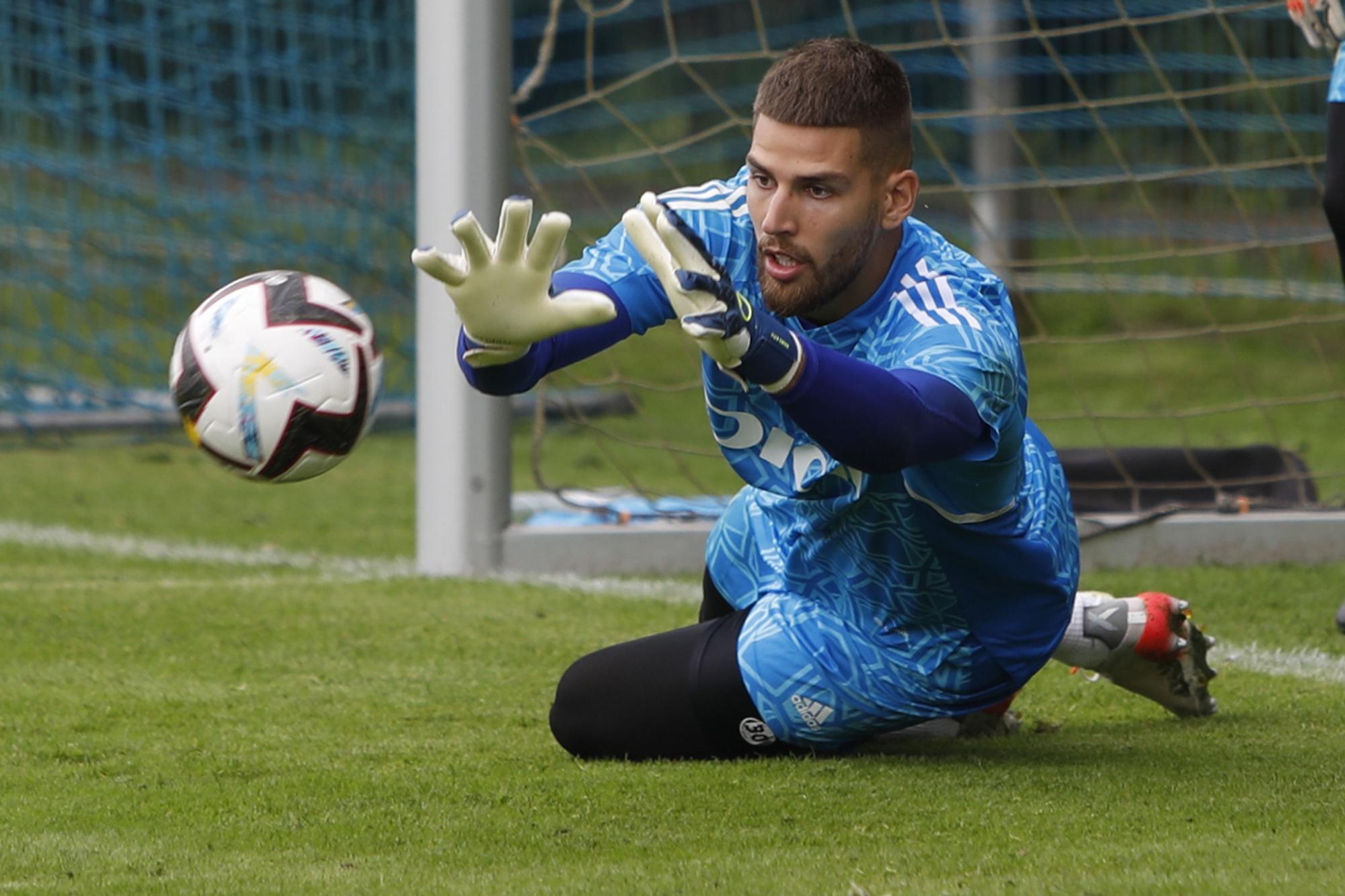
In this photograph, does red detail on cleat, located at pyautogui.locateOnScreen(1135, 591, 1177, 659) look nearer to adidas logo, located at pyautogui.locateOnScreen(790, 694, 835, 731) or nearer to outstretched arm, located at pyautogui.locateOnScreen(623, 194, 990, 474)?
adidas logo, located at pyautogui.locateOnScreen(790, 694, 835, 731)

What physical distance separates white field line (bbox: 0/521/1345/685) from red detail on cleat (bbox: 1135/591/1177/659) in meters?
0.55

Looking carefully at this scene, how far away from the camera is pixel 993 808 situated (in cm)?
264

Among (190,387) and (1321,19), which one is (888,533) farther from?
(1321,19)

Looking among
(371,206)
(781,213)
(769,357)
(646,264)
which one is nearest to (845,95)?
(781,213)

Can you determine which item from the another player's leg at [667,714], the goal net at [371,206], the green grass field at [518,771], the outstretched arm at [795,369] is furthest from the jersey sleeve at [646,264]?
the goal net at [371,206]

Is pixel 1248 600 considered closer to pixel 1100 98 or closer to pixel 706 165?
pixel 1100 98

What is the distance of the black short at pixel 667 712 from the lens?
3016 millimetres

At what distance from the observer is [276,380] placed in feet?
8.95

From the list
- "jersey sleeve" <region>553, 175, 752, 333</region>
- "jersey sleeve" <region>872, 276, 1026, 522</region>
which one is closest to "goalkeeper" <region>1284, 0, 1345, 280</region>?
"jersey sleeve" <region>872, 276, 1026, 522</region>

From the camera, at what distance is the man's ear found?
2693mm

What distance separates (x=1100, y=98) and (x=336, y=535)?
5.56 metres

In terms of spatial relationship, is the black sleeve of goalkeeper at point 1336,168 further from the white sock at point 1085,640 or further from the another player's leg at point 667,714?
the another player's leg at point 667,714

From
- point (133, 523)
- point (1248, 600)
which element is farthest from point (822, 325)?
point (133, 523)

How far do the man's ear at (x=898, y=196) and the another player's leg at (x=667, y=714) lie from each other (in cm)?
79
